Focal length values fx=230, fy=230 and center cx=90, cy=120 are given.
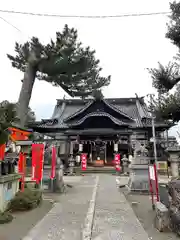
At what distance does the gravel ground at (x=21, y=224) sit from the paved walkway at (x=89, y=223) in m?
0.18

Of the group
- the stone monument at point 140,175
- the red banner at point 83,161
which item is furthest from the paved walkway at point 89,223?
the red banner at point 83,161

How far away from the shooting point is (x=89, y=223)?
19.0ft

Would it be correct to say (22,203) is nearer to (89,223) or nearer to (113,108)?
(89,223)

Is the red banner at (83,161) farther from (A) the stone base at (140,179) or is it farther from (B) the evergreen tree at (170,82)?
(B) the evergreen tree at (170,82)

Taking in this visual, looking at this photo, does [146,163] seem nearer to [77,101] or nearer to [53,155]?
[53,155]

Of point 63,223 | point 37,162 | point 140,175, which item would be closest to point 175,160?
point 140,175

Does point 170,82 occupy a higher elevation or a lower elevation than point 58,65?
lower

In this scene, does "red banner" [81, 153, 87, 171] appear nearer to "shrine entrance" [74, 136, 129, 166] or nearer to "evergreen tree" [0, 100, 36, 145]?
"shrine entrance" [74, 136, 129, 166]

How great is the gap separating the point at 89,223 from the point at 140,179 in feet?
18.7

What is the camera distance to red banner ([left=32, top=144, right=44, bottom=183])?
942cm

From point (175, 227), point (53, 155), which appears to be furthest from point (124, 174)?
point (175, 227)

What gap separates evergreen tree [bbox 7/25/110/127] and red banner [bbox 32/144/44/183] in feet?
26.3

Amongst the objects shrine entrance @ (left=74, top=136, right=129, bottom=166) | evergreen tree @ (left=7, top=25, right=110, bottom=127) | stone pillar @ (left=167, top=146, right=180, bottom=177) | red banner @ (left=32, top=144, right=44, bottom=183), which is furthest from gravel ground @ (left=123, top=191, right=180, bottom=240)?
shrine entrance @ (left=74, top=136, right=129, bottom=166)

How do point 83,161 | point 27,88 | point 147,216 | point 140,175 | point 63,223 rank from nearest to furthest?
point 63,223
point 147,216
point 140,175
point 27,88
point 83,161
